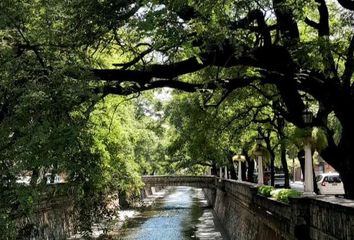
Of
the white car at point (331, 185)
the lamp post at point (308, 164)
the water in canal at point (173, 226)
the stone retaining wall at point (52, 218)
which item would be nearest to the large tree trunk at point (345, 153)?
the lamp post at point (308, 164)

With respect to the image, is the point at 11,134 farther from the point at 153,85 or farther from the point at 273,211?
the point at 273,211

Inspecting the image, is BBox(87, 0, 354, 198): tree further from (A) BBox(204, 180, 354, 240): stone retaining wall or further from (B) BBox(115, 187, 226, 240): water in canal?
(B) BBox(115, 187, 226, 240): water in canal

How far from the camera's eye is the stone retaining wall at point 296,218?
27.4ft

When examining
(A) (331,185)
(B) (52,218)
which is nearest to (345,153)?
(B) (52,218)

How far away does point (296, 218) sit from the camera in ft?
36.9

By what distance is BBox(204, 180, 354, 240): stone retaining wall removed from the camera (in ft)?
27.4

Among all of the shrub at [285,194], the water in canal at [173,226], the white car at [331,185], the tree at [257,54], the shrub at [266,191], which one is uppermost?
the tree at [257,54]

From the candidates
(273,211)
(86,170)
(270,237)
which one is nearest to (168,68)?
(86,170)

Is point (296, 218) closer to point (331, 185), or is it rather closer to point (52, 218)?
point (52, 218)

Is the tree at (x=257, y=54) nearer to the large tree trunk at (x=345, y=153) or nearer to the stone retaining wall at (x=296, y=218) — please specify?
the large tree trunk at (x=345, y=153)

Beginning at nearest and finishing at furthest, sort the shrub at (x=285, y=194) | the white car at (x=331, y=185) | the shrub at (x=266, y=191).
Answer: the shrub at (x=285, y=194), the shrub at (x=266, y=191), the white car at (x=331, y=185)

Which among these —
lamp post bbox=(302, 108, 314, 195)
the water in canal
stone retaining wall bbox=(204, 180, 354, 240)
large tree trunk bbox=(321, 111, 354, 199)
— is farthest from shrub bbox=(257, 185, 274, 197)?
the water in canal

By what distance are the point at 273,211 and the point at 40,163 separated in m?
7.38

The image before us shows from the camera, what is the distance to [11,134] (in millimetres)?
12625
